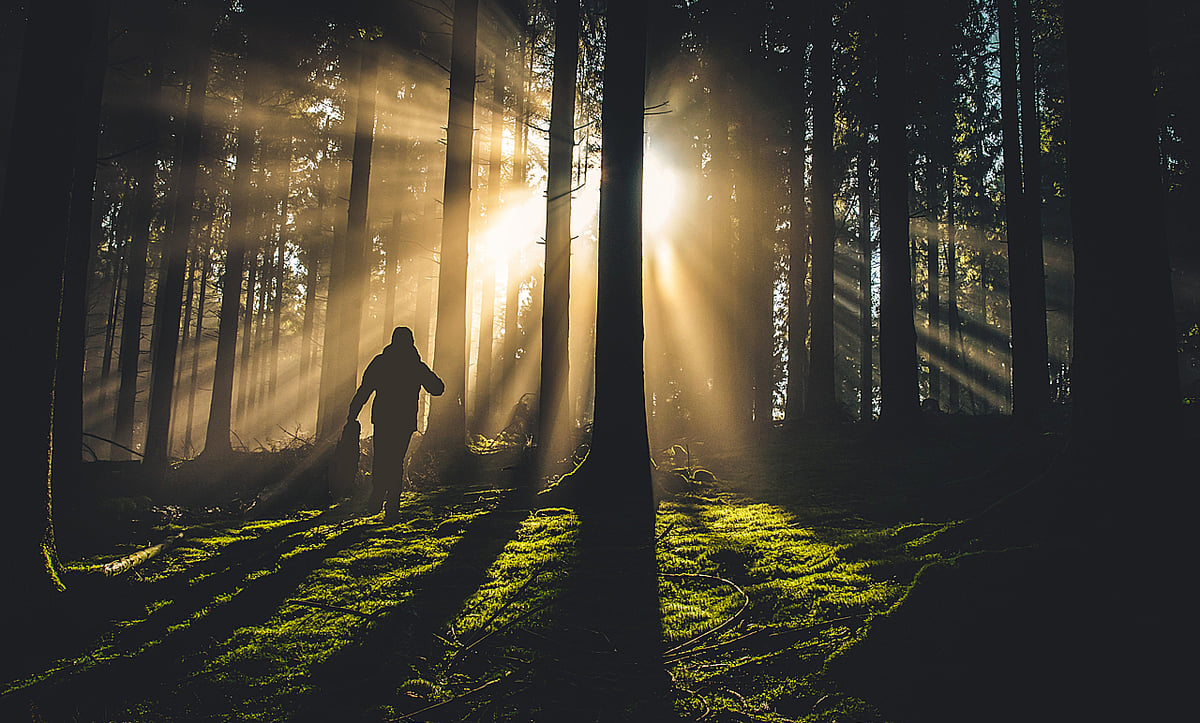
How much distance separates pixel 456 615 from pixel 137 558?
3180mm

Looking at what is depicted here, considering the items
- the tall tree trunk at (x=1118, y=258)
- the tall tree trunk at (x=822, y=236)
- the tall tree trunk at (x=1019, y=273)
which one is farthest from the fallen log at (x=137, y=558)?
the tall tree trunk at (x=1019, y=273)

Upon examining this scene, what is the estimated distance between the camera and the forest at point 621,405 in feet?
9.87

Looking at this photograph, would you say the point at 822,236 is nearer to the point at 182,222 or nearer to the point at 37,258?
the point at 182,222

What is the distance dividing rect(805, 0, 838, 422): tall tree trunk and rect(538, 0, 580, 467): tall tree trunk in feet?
19.7

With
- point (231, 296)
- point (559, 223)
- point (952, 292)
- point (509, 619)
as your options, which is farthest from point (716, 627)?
point (952, 292)

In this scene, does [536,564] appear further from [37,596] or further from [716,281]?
[716,281]

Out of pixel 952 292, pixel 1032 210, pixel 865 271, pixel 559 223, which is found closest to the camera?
pixel 559 223

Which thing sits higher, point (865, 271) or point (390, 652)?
point (865, 271)

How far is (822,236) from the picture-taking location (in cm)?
1586

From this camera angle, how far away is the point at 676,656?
3.26 m

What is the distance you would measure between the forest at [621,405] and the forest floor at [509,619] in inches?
1.2

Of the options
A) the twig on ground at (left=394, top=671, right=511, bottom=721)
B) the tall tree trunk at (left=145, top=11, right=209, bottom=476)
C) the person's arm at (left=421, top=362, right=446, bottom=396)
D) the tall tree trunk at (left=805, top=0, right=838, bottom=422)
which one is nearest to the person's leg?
the person's arm at (left=421, top=362, right=446, bottom=396)

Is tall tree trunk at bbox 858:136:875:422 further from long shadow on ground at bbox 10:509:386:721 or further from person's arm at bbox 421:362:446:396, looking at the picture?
long shadow on ground at bbox 10:509:386:721

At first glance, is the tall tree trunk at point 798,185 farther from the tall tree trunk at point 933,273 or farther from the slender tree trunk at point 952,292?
the slender tree trunk at point 952,292
